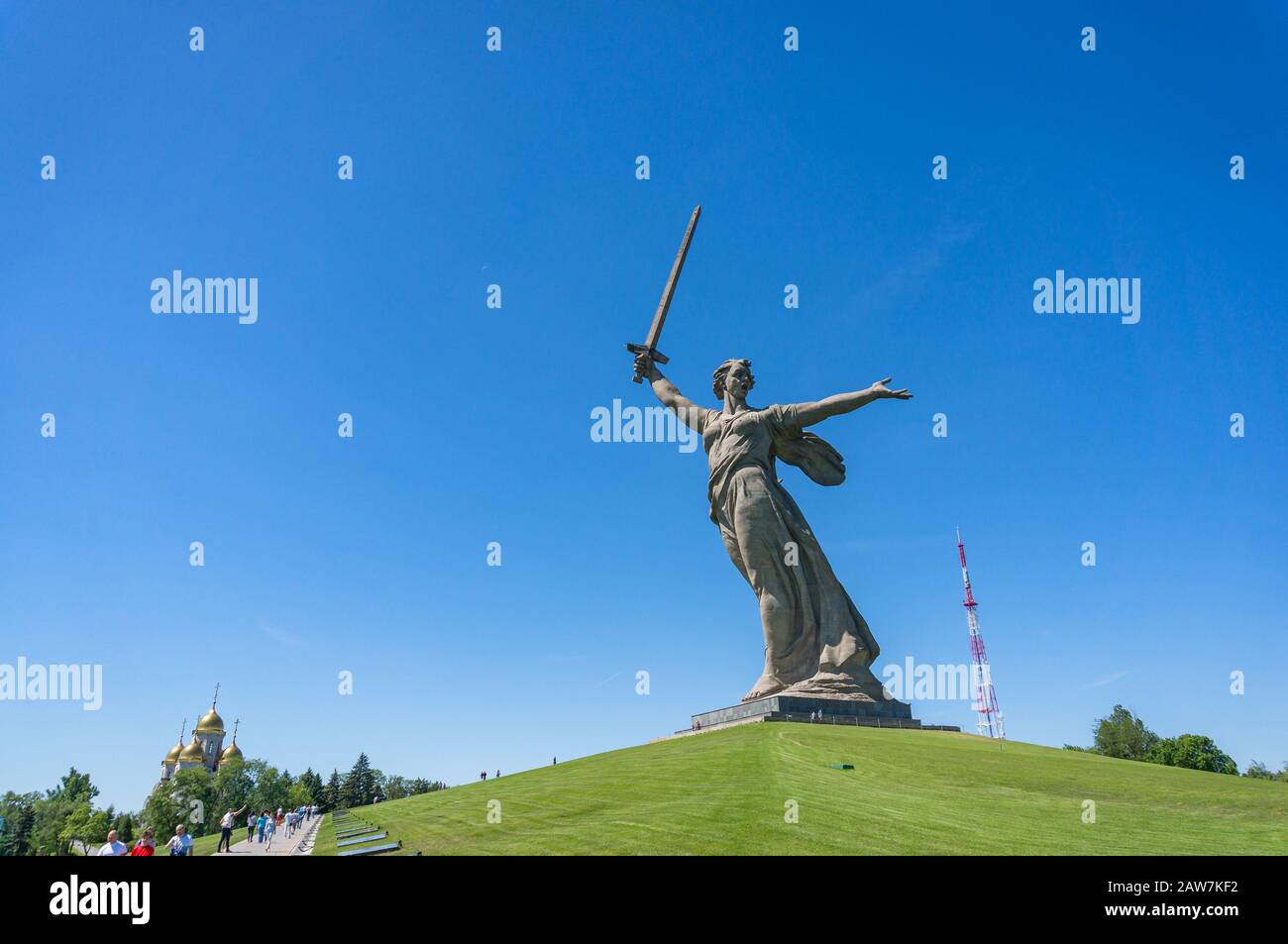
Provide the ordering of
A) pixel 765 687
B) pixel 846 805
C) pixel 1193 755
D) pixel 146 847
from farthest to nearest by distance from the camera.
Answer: pixel 1193 755
pixel 765 687
pixel 146 847
pixel 846 805

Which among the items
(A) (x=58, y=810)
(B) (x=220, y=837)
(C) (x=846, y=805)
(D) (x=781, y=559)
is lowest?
(A) (x=58, y=810)

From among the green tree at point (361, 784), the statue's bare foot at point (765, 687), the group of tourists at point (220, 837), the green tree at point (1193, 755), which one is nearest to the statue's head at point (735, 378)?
the statue's bare foot at point (765, 687)

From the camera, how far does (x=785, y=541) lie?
82.0 feet

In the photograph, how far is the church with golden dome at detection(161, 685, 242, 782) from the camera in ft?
268

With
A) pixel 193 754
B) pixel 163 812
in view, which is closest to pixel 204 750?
pixel 193 754

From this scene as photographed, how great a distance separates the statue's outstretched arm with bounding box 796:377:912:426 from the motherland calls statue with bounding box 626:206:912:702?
1.2 inches

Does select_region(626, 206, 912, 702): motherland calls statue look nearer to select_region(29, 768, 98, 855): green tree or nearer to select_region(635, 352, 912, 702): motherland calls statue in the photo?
select_region(635, 352, 912, 702): motherland calls statue

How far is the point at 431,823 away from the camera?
1402cm

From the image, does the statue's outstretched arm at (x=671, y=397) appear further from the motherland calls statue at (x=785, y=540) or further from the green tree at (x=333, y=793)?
the green tree at (x=333, y=793)

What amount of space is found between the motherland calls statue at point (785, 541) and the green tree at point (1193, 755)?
32.4 metres

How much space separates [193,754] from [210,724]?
12.5 feet

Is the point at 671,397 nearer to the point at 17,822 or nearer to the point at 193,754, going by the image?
the point at 17,822
